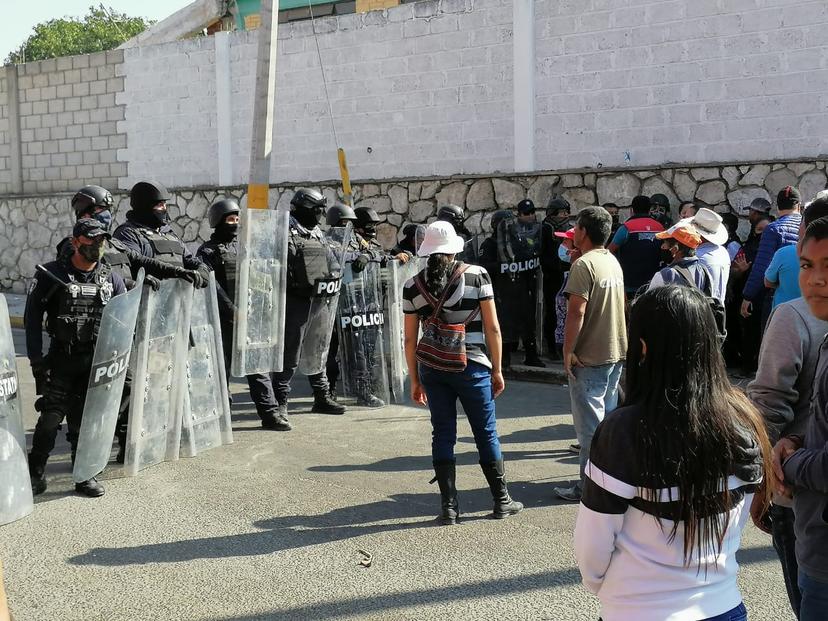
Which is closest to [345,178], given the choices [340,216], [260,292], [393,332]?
[340,216]

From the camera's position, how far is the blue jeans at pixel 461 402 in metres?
5.10

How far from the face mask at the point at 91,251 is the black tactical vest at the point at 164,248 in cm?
96

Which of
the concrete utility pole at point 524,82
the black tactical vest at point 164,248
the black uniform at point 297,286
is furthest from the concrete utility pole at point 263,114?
the concrete utility pole at point 524,82

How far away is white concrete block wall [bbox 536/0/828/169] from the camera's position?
10203 millimetres

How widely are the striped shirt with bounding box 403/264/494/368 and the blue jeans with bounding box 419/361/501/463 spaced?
10 cm

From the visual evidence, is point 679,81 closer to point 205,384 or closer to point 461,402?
point 205,384

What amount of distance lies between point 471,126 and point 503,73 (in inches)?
32.5

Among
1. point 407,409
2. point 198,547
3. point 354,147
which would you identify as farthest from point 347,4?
point 198,547

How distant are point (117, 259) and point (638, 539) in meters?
4.66

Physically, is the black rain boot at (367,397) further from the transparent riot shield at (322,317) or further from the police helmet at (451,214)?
the police helmet at (451,214)

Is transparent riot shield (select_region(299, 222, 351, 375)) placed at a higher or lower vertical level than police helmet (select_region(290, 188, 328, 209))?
lower

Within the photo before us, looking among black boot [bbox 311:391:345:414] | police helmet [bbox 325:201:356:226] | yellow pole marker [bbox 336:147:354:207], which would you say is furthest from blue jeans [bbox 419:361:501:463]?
yellow pole marker [bbox 336:147:354:207]

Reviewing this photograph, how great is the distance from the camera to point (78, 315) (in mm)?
5727

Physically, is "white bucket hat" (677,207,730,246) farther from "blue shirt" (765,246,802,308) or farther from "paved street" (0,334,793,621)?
"paved street" (0,334,793,621)
